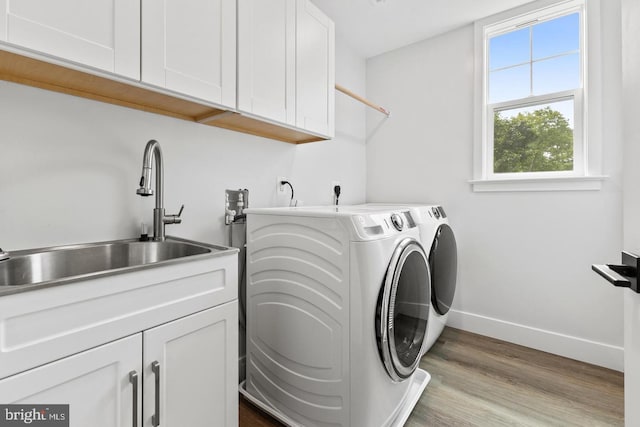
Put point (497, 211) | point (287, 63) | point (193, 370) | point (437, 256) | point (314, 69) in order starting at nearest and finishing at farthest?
point (193, 370) → point (287, 63) → point (314, 69) → point (437, 256) → point (497, 211)

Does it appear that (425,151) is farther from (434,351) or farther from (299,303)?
(299,303)

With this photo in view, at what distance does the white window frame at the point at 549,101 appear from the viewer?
6.42ft

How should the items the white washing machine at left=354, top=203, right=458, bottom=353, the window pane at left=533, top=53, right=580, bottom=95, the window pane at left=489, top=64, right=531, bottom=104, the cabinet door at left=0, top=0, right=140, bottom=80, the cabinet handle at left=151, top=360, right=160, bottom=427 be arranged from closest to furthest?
the cabinet door at left=0, top=0, right=140, bottom=80 < the cabinet handle at left=151, top=360, right=160, bottom=427 < the white washing machine at left=354, top=203, right=458, bottom=353 < the window pane at left=533, top=53, right=580, bottom=95 < the window pane at left=489, top=64, right=531, bottom=104

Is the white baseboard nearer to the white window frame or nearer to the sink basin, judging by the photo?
the white window frame

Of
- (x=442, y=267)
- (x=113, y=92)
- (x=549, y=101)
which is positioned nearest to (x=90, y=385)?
(x=113, y=92)

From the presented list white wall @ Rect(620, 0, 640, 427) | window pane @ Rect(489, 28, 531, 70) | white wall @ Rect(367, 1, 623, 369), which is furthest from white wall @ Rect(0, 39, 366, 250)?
window pane @ Rect(489, 28, 531, 70)

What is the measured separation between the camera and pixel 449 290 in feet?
7.31

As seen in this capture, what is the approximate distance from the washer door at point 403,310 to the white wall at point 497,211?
1.07 metres

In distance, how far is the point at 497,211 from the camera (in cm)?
237

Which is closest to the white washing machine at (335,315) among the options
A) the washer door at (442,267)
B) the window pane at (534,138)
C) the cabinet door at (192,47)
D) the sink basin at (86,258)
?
the washer door at (442,267)

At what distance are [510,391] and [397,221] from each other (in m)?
1.28

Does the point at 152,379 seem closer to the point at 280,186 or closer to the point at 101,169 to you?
the point at 101,169

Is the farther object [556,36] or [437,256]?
[556,36]

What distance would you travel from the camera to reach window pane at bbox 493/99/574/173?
213 centimetres
